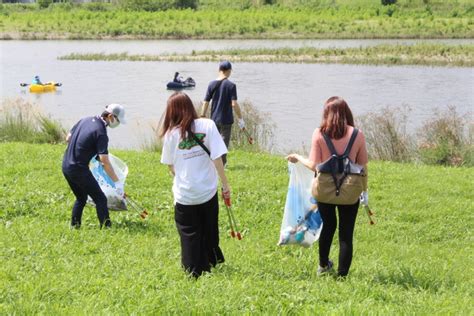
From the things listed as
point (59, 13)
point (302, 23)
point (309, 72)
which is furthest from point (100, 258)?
point (59, 13)

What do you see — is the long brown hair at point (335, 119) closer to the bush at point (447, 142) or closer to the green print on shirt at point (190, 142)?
the green print on shirt at point (190, 142)

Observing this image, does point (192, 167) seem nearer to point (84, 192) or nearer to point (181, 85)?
point (84, 192)

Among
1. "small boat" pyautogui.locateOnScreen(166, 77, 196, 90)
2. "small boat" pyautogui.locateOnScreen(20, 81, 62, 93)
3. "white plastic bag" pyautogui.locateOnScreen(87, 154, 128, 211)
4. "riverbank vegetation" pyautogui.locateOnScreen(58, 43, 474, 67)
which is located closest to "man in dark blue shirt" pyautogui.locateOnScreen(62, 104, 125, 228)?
"white plastic bag" pyautogui.locateOnScreen(87, 154, 128, 211)

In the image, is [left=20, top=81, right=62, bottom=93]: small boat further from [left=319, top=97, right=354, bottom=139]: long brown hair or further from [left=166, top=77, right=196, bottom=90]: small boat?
[left=319, top=97, right=354, bottom=139]: long brown hair

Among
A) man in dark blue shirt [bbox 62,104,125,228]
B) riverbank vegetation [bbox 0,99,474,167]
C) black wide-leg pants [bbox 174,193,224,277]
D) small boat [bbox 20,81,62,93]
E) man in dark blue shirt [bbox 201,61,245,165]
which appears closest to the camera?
black wide-leg pants [bbox 174,193,224,277]

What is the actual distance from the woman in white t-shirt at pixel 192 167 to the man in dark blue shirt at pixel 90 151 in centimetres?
160

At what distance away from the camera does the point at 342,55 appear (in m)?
41.6

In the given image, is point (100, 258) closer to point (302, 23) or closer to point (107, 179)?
point (107, 179)

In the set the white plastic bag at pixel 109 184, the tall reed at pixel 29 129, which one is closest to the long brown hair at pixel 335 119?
the white plastic bag at pixel 109 184

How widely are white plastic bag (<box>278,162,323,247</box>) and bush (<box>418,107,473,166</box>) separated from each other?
8396 millimetres

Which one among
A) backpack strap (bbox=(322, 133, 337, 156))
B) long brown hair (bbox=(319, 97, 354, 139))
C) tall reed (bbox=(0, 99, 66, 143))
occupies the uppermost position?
long brown hair (bbox=(319, 97, 354, 139))

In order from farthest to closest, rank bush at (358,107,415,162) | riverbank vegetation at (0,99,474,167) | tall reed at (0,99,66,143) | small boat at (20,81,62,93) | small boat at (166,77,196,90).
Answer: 1. small boat at (20,81,62,93)
2. small boat at (166,77,196,90)
3. tall reed at (0,99,66,143)
4. bush at (358,107,415,162)
5. riverbank vegetation at (0,99,474,167)

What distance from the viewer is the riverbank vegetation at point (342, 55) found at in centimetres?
3866

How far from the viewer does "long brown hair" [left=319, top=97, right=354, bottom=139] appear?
6117 mm
